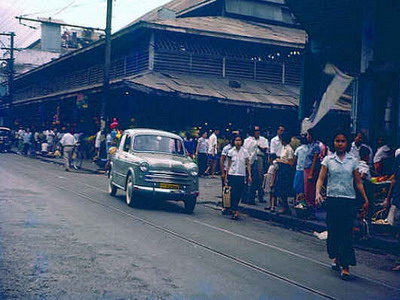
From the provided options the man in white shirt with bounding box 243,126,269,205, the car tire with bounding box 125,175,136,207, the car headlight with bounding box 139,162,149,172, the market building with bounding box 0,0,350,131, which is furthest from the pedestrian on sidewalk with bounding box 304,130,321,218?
the market building with bounding box 0,0,350,131

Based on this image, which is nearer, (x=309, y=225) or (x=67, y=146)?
(x=309, y=225)

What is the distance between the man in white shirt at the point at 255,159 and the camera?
13.7 m

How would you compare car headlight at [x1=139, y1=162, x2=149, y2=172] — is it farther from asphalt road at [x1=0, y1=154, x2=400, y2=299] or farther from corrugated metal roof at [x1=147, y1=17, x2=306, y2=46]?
corrugated metal roof at [x1=147, y1=17, x2=306, y2=46]

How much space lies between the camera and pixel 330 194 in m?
7.13

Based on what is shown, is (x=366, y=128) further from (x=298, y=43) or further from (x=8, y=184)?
(x=298, y=43)

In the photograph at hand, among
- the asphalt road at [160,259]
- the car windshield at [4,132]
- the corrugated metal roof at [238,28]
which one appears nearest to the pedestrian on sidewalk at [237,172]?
the asphalt road at [160,259]

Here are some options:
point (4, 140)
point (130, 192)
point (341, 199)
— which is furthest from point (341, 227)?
point (4, 140)

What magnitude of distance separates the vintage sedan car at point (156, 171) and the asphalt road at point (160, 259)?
2.28ft

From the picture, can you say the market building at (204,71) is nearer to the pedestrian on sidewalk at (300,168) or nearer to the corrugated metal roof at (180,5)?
the corrugated metal roof at (180,5)

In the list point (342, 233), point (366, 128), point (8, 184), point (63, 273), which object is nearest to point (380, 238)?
point (342, 233)

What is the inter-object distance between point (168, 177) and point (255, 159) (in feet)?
8.55

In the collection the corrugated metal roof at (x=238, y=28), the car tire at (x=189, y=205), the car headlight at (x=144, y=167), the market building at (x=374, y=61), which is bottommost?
the car tire at (x=189, y=205)

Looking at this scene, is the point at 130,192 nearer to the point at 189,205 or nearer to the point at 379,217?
the point at 189,205

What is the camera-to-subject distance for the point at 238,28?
1127 inches
